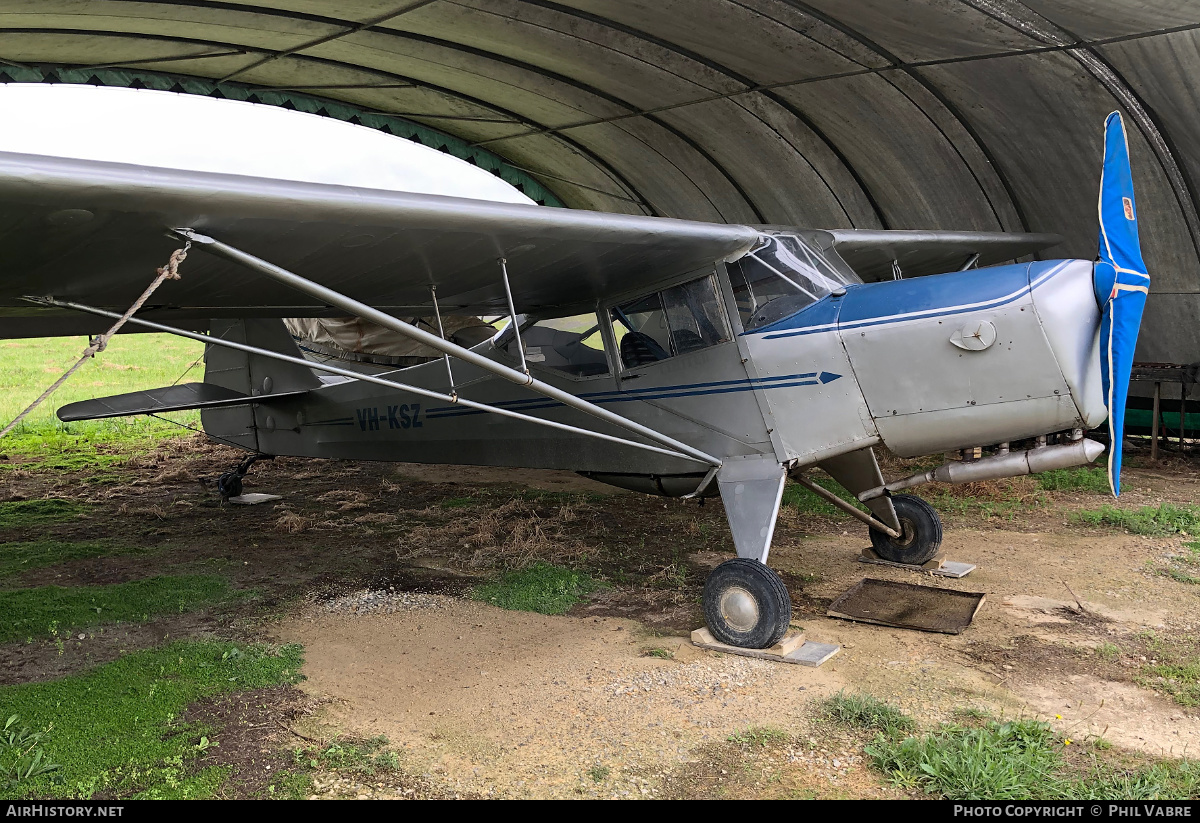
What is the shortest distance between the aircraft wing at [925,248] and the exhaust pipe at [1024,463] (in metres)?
2.68

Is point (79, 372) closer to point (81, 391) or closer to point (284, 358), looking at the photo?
point (81, 391)

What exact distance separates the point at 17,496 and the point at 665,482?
8327mm

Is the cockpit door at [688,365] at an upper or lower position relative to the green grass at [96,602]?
upper

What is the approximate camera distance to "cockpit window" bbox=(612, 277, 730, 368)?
5637 millimetres

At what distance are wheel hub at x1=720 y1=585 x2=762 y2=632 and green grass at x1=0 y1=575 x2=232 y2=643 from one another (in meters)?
3.66

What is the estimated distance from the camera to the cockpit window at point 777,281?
211 inches

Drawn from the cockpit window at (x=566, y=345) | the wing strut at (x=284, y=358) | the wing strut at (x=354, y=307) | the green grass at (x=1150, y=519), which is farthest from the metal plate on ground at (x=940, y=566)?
the cockpit window at (x=566, y=345)

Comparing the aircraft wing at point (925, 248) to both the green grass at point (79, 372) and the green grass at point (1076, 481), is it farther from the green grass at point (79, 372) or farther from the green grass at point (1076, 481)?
the green grass at point (79, 372)

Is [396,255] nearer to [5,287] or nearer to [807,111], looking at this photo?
[5,287]

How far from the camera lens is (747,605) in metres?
4.95

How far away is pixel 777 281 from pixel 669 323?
0.84 metres

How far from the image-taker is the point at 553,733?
3.85 m

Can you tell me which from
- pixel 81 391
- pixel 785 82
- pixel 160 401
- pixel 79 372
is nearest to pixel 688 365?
pixel 785 82

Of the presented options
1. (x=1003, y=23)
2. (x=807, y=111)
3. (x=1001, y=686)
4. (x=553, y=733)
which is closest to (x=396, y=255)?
(x=553, y=733)
